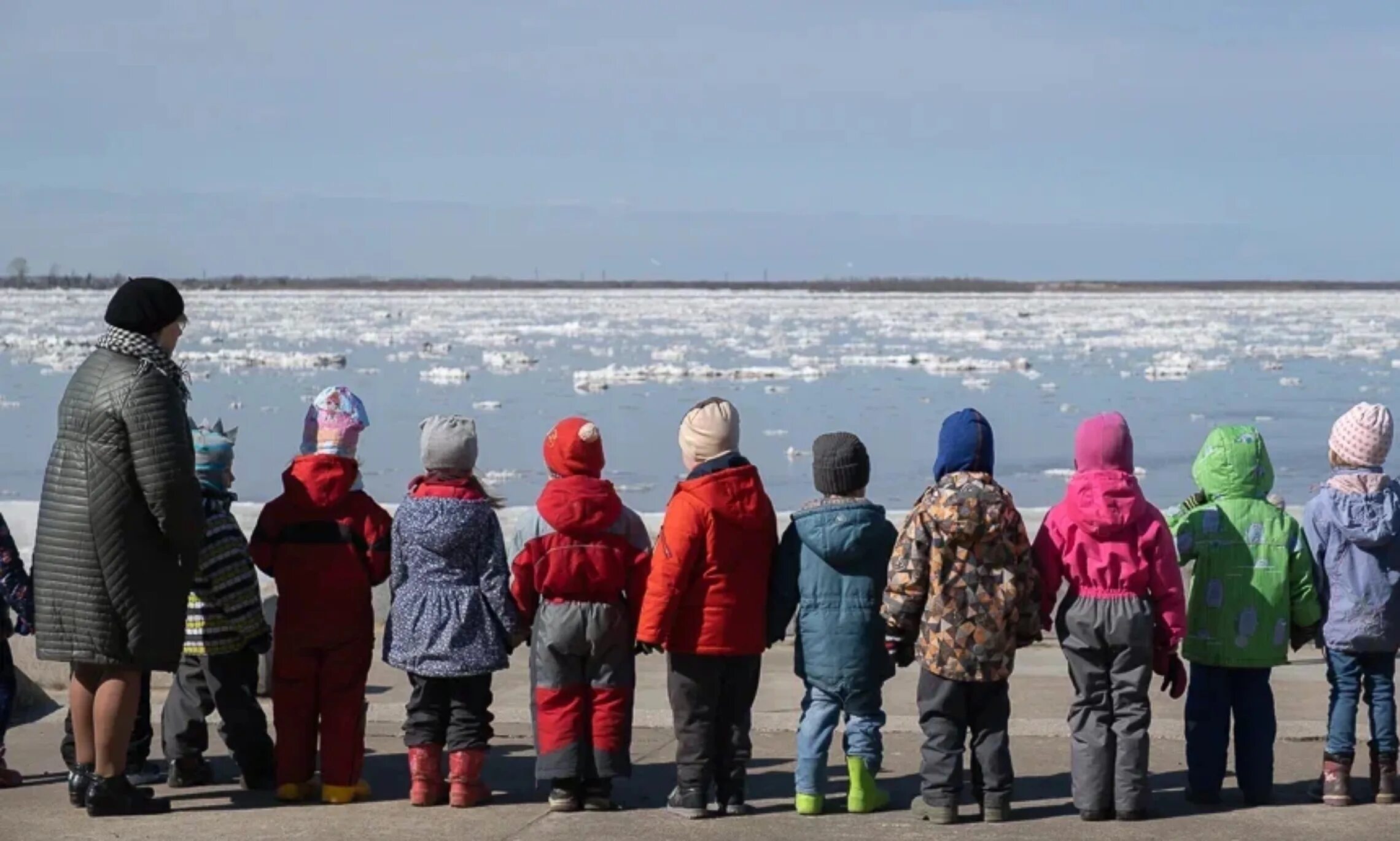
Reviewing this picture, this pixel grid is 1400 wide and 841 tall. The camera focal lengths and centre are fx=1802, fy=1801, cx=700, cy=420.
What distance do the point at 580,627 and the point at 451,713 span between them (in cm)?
54

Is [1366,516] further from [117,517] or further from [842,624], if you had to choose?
[117,517]

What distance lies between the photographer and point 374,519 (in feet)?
19.6

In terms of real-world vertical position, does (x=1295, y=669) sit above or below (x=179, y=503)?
below

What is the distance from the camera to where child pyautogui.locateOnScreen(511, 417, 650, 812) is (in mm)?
5734

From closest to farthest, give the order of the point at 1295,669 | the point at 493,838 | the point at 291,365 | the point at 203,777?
the point at 493,838, the point at 203,777, the point at 1295,669, the point at 291,365

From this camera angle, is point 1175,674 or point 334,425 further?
point 334,425

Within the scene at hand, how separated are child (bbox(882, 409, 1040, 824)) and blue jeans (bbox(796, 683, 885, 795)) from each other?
17cm

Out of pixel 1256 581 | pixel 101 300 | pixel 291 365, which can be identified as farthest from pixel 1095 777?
pixel 101 300

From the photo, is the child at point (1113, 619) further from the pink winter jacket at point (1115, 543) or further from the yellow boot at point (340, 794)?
the yellow boot at point (340, 794)

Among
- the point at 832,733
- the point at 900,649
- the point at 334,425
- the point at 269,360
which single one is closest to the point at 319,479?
the point at 334,425

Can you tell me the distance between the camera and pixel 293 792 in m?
5.89

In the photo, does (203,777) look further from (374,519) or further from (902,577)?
(902,577)

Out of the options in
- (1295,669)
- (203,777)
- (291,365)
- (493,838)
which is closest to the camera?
(493,838)

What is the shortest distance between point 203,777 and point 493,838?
4.52ft
